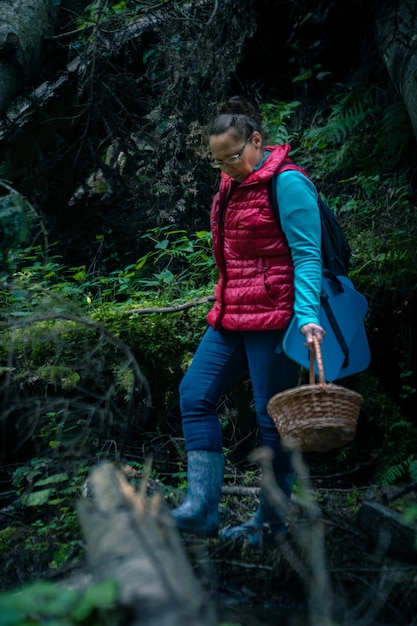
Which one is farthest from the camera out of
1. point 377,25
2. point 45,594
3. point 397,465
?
point 377,25

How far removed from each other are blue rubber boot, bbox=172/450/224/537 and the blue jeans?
6 centimetres

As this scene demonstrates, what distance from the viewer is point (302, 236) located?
315 cm

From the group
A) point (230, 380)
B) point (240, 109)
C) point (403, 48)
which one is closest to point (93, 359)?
point (230, 380)

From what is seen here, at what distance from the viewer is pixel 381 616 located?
2643 mm

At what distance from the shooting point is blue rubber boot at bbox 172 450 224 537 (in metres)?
3.26

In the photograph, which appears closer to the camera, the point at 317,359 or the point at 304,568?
the point at 304,568

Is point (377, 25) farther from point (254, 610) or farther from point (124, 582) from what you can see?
point (124, 582)

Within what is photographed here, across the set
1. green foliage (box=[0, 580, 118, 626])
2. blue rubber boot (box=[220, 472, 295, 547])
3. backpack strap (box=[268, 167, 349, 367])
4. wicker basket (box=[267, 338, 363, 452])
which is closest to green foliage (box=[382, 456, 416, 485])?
blue rubber boot (box=[220, 472, 295, 547])

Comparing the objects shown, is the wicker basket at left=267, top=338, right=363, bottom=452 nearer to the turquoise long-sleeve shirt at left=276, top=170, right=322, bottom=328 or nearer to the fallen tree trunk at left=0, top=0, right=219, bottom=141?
the turquoise long-sleeve shirt at left=276, top=170, right=322, bottom=328

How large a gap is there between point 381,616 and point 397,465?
201 centimetres

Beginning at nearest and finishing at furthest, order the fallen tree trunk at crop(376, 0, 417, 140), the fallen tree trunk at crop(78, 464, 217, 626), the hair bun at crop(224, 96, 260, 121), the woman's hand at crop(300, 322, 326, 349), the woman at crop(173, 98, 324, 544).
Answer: the fallen tree trunk at crop(78, 464, 217, 626) < the woman's hand at crop(300, 322, 326, 349) < the woman at crop(173, 98, 324, 544) < the hair bun at crop(224, 96, 260, 121) < the fallen tree trunk at crop(376, 0, 417, 140)

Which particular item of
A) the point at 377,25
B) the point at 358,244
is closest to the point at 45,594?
→ the point at 358,244

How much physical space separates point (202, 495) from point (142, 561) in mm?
1779

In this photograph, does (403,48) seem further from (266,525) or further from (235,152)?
(266,525)
